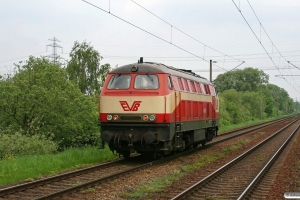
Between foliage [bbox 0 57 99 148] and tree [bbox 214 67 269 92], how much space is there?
3365 inches

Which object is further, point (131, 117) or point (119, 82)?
point (119, 82)

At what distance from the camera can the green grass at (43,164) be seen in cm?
1174

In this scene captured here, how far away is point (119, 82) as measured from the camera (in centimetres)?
1528

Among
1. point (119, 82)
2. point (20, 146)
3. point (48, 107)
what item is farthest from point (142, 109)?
point (48, 107)

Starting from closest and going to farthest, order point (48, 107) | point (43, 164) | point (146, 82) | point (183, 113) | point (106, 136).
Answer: point (43, 164)
point (106, 136)
point (146, 82)
point (183, 113)
point (48, 107)

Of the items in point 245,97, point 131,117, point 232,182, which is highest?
point 245,97

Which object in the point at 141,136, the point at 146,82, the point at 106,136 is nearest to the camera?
the point at 141,136

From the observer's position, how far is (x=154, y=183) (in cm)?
1105

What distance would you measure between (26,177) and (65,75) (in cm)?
1454

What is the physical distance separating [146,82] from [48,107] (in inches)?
396

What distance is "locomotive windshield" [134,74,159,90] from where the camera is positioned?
48.9 ft

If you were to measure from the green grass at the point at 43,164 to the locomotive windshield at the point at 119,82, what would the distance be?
270 cm

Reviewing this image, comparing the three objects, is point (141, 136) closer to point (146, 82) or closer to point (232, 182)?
point (146, 82)

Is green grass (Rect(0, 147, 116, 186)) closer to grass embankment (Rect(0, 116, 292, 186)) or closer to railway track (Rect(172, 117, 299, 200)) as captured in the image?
grass embankment (Rect(0, 116, 292, 186))
